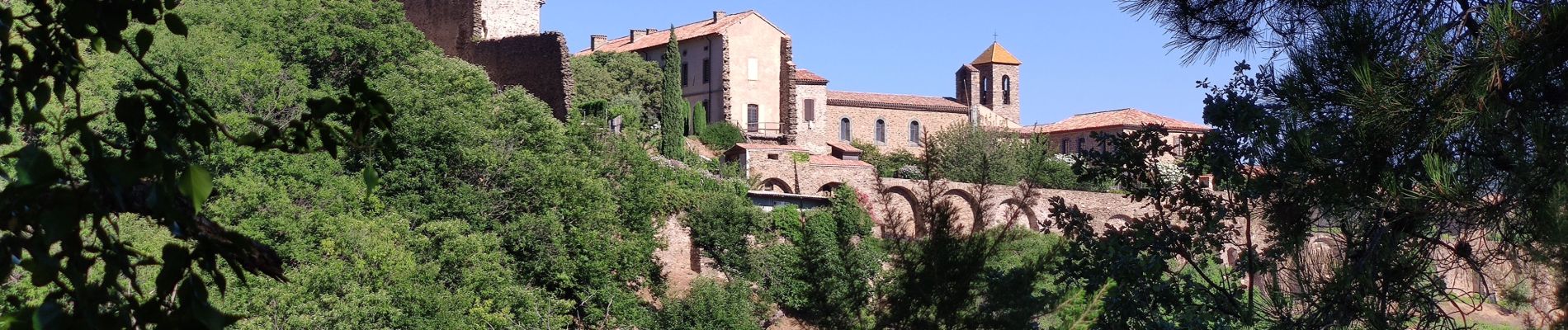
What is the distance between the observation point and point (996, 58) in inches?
2586

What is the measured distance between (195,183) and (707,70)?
41058 millimetres

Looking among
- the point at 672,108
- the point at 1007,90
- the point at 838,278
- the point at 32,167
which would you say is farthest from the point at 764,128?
the point at 32,167

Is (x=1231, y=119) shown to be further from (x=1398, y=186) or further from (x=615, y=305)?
(x=615, y=305)

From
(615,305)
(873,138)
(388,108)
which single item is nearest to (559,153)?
(615,305)

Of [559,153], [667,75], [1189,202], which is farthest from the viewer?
[667,75]

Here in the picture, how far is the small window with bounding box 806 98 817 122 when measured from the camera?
157 ft

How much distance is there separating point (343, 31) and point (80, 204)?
72.5 feet

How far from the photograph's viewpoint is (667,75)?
38750 mm

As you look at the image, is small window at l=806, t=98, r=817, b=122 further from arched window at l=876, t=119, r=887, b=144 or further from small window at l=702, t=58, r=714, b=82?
arched window at l=876, t=119, r=887, b=144

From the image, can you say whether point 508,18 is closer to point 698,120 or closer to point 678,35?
point 698,120

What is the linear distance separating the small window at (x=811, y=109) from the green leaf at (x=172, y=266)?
45.3m

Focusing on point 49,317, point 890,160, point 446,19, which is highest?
point 446,19

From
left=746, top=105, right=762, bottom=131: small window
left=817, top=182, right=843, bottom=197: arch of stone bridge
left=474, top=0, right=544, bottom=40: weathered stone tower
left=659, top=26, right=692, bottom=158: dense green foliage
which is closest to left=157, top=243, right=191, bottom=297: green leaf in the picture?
left=659, top=26, right=692, bottom=158: dense green foliage

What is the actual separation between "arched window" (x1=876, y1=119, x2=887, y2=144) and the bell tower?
11.4 metres
